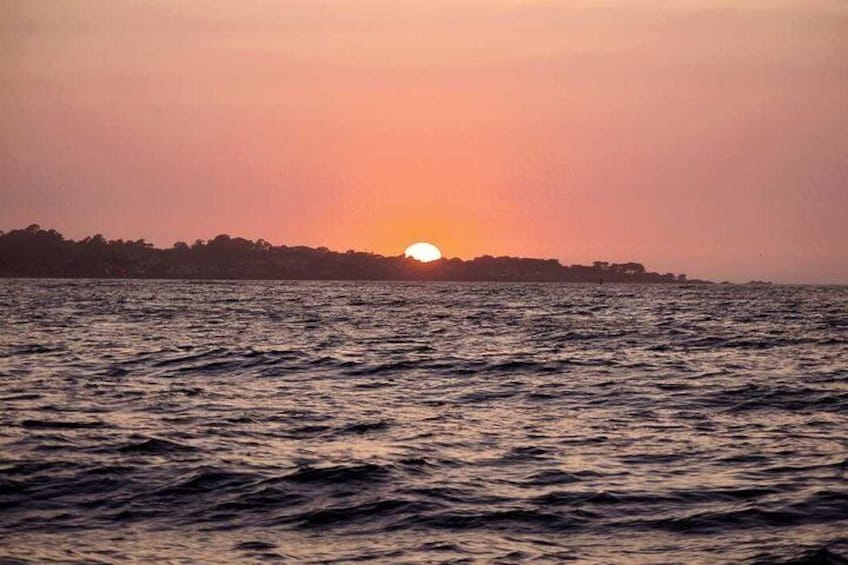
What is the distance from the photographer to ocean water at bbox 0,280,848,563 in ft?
49.7

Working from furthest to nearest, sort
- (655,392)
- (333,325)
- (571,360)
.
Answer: (333,325) < (571,360) < (655,392)

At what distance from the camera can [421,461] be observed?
67.6ft

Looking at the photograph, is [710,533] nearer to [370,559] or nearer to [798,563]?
[798,563]

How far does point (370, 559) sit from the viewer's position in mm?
14320

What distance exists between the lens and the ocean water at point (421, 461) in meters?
15.1

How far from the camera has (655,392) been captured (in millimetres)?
32688

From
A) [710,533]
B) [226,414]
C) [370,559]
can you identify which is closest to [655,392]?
[226,414]

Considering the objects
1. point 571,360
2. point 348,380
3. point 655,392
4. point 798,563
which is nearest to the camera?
point 798,563

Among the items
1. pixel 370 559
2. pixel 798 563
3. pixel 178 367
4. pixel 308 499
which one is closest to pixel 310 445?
pixel 308 499

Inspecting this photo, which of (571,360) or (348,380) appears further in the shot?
(571,360)

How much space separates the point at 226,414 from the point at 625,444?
31.9ft

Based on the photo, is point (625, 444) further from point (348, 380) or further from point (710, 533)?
point (348, 380)

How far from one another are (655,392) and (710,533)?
17.3 m

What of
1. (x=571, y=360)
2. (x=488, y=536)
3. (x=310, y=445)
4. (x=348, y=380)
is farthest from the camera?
(x=571, y=360)
